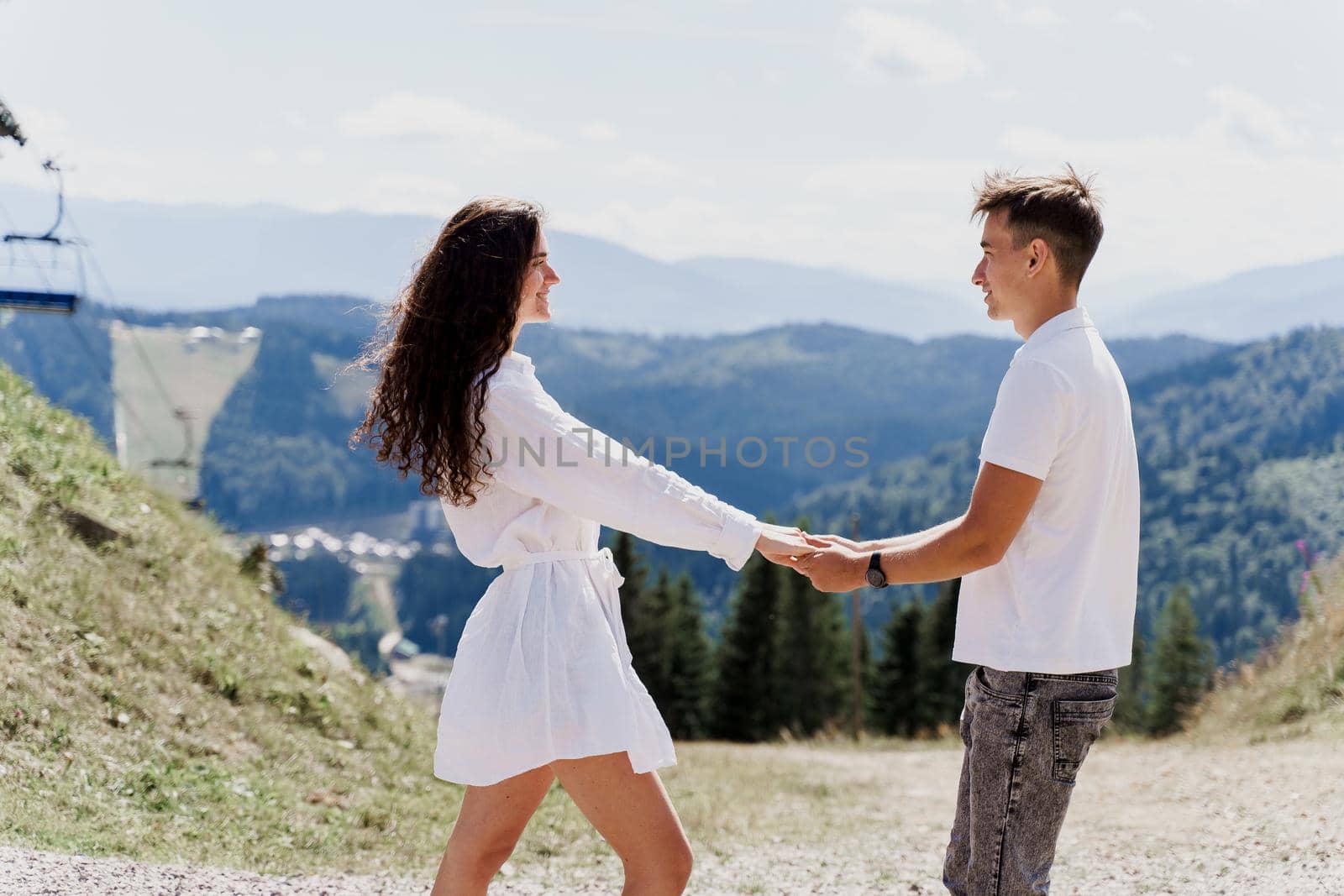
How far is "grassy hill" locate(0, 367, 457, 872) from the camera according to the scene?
19.5ft

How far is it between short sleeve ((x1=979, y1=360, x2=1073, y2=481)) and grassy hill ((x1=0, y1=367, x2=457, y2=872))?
4382 mm

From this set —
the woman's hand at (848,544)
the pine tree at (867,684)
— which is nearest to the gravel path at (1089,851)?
the woman's hand at (848,544)

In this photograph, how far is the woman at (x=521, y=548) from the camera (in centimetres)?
305

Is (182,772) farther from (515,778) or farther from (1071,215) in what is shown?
(1071,215)

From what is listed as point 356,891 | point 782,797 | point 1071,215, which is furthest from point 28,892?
point 782,797

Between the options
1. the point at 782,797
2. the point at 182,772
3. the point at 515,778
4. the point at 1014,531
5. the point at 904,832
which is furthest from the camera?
the point at 782,797

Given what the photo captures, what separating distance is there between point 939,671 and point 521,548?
48425 millimetres

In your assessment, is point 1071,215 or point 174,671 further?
point 174,671

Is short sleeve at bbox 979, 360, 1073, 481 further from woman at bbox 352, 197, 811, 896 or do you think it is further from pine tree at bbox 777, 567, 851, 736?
pine tree at bbox 777, 567, 851, 736

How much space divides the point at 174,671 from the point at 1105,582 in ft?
21.2

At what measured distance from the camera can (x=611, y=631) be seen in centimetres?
319

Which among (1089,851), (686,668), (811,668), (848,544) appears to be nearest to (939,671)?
(811,668)

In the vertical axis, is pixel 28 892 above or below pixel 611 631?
below

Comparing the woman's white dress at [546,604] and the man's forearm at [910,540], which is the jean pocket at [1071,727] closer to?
the man's forearm at [910,540]
